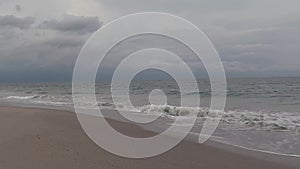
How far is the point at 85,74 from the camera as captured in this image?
22.0ft

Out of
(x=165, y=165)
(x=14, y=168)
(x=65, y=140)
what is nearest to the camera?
(x=14, y=168)

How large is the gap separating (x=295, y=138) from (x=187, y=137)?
3437mm

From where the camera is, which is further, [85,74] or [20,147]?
[20,147]

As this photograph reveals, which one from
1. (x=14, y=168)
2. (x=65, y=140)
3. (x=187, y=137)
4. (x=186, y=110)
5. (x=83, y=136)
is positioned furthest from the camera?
(x=186, y=110)

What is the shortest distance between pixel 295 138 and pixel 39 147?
306 inches

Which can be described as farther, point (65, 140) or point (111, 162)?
point (65, 140)

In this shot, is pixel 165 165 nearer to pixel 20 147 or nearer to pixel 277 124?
pixel 20 147

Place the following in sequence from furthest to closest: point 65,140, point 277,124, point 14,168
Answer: point 277,124 → point 65,140 → point 14,168

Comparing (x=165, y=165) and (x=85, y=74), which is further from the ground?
(x=85, y=74)

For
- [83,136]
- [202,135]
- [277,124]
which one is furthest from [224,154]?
[277,124]

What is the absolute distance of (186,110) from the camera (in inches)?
842

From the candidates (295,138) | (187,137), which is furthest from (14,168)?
(295,138)

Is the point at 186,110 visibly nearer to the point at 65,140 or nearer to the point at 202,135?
the point at 202,135

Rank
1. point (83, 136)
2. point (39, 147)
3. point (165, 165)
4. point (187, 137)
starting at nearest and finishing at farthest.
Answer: point (165, 165)
point (39, 147)
point (83, 136)
point (187, 137)
